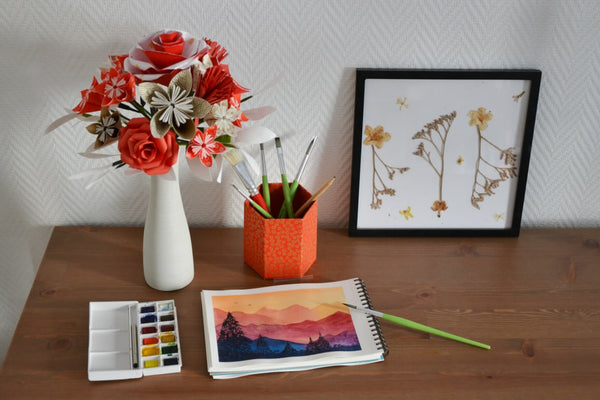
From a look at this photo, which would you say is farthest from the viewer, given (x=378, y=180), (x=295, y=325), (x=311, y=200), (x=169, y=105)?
(x=378, y=180)

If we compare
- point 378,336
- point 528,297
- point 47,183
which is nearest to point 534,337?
point 528,297

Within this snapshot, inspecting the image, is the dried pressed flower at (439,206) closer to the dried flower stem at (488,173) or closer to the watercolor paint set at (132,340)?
the dried flower stem at (488,173)

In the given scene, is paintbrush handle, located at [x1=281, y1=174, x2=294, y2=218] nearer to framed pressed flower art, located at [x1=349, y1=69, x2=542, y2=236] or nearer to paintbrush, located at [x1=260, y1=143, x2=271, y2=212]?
paintbrush, located at [x1=260, y1=143, x2=271, y2=212]

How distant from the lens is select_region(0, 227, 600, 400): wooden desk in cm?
86

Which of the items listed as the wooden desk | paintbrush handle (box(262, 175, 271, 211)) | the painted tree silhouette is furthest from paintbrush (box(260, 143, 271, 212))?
the painted tree silhouette

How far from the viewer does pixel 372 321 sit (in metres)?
0.98

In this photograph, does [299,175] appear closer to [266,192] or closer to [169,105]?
[266,192]

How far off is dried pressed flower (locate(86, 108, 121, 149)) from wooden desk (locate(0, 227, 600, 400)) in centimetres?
27

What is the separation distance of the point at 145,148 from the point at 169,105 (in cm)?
7

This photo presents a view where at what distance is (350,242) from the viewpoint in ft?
3.94

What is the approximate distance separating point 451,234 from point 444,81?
294 mm

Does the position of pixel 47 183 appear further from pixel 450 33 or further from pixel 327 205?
pixel 450 33

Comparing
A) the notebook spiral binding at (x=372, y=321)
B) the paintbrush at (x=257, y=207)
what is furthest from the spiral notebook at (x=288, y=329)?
the paintbrush at (x=257, y=207)

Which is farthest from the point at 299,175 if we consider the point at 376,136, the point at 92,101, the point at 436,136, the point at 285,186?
the point at 92,101
